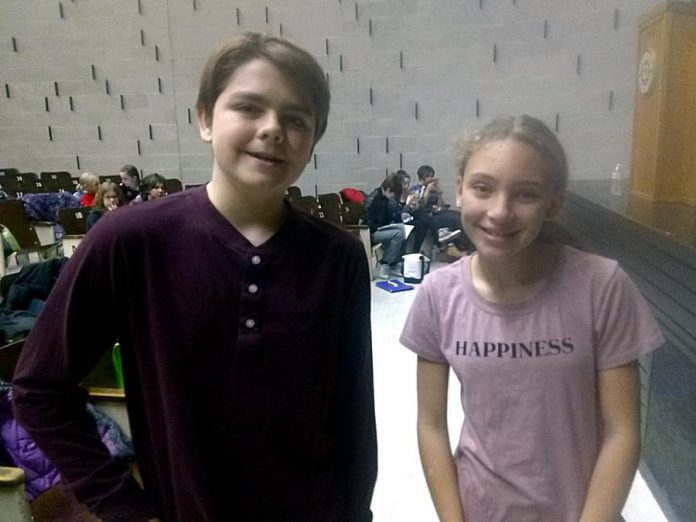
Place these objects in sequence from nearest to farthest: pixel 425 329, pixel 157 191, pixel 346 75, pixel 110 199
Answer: pixel 425 329, pixel 110 199, pixel 157 191, pixel 346 75

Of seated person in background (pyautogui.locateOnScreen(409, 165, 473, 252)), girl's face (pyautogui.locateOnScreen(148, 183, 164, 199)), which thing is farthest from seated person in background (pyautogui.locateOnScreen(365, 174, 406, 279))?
girl's face (pyautogui.locateOnScreen(148, 183, 164, 199))

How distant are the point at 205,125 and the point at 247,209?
151mm

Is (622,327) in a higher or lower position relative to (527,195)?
lower

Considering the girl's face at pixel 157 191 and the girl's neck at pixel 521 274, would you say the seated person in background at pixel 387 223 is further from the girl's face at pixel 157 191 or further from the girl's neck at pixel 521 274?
the girl's neck at pixel 521 274

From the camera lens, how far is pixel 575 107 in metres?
6.64

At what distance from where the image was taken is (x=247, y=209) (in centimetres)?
87

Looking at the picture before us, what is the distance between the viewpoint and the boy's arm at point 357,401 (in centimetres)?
93

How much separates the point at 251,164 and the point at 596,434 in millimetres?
677

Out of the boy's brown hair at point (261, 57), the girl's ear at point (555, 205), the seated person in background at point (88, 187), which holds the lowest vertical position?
the seated person in background at point (88, 187)

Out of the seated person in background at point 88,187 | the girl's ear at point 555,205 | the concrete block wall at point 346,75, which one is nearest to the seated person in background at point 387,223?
the concrete block wall at point 346,75

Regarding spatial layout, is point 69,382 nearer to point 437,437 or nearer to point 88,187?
point 437,437

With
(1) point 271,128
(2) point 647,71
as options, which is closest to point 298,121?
(1) point 271,128

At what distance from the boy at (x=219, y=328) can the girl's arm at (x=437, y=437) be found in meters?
0.17

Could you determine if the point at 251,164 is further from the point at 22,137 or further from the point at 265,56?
the point at 22,137
